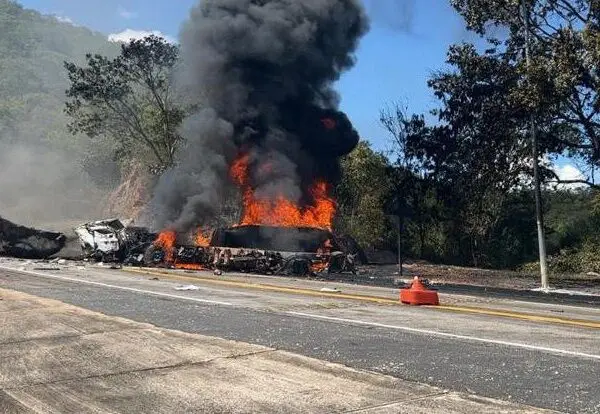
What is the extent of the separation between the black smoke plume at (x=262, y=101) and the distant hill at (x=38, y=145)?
41054 millimetres

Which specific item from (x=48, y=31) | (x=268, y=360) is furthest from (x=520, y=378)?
(x=48, y=31)

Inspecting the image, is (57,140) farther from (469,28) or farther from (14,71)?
(469,28)

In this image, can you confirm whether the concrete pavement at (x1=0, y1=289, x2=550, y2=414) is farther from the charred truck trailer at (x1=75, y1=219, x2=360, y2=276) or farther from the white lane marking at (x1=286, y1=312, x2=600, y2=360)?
the charred truck trailer at (x1=75, y1=219, x2=360, y2=276)

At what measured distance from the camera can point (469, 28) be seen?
76.1 ft

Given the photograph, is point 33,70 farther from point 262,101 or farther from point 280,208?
point 280,208

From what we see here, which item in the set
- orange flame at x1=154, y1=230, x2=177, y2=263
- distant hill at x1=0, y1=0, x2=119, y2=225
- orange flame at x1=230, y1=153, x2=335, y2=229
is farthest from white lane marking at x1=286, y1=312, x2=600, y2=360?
distant hill at x1=0, y1=0, x2=119, y2=225

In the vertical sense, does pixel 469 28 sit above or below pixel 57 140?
below

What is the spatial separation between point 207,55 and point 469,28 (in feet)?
33.5

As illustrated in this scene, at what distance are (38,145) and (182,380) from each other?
325ft

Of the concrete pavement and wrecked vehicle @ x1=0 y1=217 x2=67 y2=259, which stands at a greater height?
wrecked vehicle @ x1=0 y1=217 x2=67 y2=259

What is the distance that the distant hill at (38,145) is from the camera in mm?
70875

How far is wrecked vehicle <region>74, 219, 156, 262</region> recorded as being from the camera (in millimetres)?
23141

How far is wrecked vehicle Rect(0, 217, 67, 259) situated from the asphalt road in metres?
15.5

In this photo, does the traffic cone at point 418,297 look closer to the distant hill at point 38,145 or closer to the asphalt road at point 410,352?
the asphalt road at point 410,352
